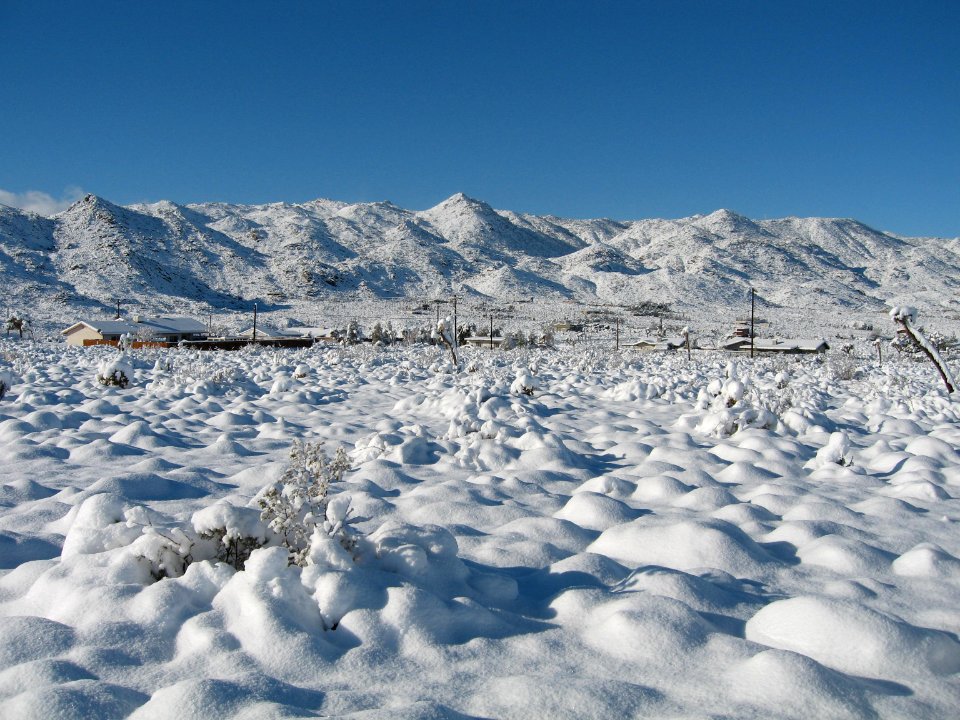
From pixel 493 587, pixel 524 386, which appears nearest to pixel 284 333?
pixel 524 386

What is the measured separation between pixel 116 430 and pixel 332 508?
17.0ft

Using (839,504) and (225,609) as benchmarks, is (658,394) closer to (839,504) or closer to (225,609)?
(839,504)

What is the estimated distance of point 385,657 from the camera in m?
2.27

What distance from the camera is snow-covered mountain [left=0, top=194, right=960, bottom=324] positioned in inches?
3445

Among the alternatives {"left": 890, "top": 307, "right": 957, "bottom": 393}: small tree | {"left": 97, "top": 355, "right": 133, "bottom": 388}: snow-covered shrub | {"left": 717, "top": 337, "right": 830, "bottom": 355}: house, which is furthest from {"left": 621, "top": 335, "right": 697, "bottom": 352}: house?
{"left": 890, "top": 307, "right": 957, "bottom": 393}: small tree

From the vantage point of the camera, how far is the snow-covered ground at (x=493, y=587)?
2068 mm

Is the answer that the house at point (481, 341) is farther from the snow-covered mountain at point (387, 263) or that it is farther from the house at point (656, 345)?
the snow-covered mountain at point (387, 263)

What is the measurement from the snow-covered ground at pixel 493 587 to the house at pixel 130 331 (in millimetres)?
38462

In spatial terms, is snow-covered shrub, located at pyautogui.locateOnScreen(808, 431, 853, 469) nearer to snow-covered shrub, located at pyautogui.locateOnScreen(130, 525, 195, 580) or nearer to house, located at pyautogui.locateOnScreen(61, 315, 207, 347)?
snow-covered shrub, located at pyautogui.locateOnScreen(130, 525, 195, 580)

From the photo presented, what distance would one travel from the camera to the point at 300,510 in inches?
120

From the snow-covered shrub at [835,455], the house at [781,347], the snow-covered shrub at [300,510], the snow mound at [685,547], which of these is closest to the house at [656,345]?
the house at [781,347]

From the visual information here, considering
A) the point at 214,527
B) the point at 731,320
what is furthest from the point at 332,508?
the point at 731,320

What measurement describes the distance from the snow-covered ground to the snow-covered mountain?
76.4 m

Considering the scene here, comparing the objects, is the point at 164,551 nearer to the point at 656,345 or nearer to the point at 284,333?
the point at 656,345
